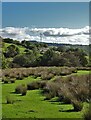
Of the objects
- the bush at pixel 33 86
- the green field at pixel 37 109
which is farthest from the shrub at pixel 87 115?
the bush at pixel 33 86

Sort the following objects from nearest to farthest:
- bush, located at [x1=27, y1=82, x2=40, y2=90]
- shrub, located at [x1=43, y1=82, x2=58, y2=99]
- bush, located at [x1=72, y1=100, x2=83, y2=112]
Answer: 1. bush, located at [x1=72, y1=100, x2=83, y2=112]
2. shrub, located at [x1=43, y1=82, x2=58, y2=99]
3. bush, located at [x1=27, y1=82, x2=40, y2=90]

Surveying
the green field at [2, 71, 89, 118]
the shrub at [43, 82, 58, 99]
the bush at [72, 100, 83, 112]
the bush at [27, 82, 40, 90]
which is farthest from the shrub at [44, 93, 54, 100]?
the bush at [27, 82, 40, 90]

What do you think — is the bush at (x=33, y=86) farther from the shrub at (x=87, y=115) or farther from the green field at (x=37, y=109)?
the shrub at (x=87, y=115)

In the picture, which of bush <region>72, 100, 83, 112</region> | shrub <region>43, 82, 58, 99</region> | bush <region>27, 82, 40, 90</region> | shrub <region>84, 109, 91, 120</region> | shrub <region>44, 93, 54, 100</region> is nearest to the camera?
shrub <region>84, 109, 91, 120</region>

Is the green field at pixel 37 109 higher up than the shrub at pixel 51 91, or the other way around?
the shrub at pixel 51 91

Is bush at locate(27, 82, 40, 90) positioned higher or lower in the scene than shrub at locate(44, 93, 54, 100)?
higher

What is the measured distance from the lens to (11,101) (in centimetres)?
1465

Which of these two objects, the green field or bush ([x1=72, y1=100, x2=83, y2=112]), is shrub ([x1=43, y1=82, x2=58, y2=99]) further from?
bush ([x1=72, y1=100, x2=83, y2=112])

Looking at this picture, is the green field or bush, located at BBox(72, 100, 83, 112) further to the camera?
bush, located at BBox(72, 100, 83, 112)

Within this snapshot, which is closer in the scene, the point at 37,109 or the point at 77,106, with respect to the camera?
the point at 77,106

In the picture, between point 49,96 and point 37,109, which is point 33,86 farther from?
point 37,109

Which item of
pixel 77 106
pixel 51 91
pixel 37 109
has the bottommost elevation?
pixel 37 109

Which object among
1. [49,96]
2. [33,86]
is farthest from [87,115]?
[33,86]

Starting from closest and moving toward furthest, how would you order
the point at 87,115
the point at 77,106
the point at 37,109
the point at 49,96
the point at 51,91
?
the point at 87,115 < the point at 77,106 < the point at 37,109 < the point at 49,96 < the point at 51,91
